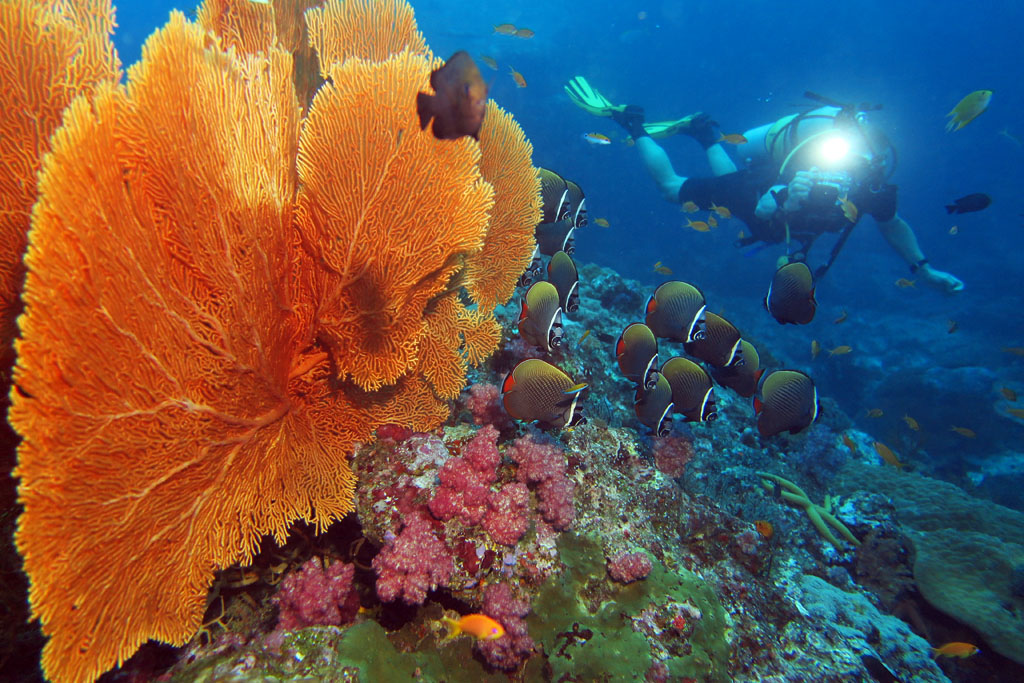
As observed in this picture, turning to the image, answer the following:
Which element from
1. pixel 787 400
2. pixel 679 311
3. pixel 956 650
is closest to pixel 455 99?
pixel 679 311

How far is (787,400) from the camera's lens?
3.88m

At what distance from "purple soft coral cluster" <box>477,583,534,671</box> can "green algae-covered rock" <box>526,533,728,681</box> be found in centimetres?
17

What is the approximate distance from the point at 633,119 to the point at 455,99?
1452 centimetres

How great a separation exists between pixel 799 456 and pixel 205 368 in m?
9.26

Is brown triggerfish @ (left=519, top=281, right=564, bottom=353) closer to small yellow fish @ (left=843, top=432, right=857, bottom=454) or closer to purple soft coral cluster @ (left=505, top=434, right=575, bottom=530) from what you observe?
purple soft coral cluster @ (left=505, top=434, right=575, bottom=530)

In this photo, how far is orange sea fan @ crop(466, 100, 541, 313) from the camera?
13.1ft

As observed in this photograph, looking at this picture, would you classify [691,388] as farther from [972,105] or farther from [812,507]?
[972,105]

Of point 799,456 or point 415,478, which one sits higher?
point 799,456

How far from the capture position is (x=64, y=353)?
194 centimetres

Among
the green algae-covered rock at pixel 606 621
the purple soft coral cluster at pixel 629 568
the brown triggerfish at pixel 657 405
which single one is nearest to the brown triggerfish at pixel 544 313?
the brown triggerfish at pixel 657 405

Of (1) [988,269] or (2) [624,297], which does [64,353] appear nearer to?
(2) [624,297]

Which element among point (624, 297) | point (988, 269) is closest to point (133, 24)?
point (624, 297)

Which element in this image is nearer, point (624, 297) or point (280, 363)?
point (280, 363)

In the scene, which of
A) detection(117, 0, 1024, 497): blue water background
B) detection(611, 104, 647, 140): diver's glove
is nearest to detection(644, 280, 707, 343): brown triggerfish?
detection(611, 104, 647, 140): diver's glove
